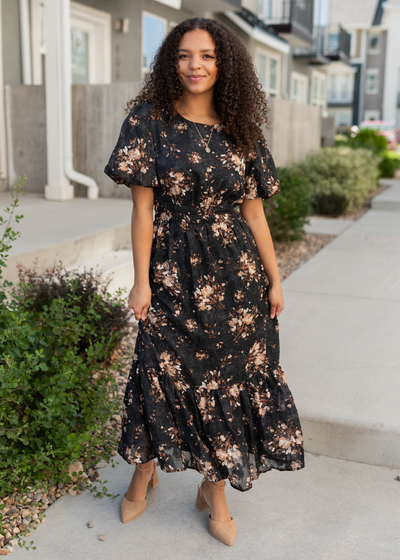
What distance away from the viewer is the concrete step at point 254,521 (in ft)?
7.23

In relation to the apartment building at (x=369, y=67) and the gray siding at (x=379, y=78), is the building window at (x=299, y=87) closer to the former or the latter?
the apartment building at (x=369, y=67)

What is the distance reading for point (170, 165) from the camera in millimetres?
2117

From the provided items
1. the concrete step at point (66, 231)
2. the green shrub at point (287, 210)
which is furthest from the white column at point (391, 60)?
the concrete step at point (66, 231)

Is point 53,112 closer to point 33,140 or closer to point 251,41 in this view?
point 33,140

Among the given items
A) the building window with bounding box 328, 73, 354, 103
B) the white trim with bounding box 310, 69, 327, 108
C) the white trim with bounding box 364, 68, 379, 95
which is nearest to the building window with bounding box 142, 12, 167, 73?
the white trim with bounding box 310, 69, 327, 108

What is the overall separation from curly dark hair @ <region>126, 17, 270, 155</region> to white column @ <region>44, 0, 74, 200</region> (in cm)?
509

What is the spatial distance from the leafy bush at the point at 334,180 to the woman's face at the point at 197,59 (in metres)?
7.07

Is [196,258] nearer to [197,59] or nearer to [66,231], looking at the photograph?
[197,59]

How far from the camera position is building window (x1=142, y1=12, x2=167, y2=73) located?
984 centimetres

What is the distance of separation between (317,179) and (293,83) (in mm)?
10996

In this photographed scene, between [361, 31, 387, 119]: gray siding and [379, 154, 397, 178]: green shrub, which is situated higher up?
[361, 31, 387, 119]: gray siding

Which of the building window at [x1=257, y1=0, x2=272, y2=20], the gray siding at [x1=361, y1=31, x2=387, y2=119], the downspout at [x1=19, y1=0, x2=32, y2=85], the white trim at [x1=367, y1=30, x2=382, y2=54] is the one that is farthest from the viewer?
the gray siding at [x1=361, y1=31, x2=387, y2=119]

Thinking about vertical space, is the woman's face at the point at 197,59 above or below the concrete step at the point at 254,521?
above

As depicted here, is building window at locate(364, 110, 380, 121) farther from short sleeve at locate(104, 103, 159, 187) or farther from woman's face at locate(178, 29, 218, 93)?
short sleeve at locate(104, 103, 159, 187)
